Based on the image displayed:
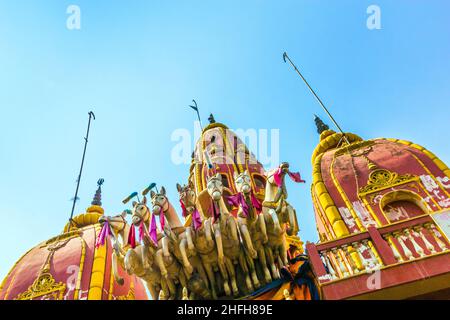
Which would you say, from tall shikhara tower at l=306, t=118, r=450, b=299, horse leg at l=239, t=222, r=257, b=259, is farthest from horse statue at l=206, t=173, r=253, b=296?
tall shikhara tower at l=306, t=118, r=450, b=299

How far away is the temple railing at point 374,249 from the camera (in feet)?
23.1

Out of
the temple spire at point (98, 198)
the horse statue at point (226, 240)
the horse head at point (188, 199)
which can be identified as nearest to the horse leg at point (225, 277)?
the horse statue at point (226, 240)

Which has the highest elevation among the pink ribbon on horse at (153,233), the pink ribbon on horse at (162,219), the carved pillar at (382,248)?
the pink ribbon on horse at (162,219)

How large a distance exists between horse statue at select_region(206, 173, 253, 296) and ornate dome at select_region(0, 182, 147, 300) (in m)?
6.51

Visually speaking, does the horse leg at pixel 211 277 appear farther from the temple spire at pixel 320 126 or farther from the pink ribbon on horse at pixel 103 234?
the temple spire at pixel 320 126

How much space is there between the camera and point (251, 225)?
9.16 meters

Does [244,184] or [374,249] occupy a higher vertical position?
[244,184]

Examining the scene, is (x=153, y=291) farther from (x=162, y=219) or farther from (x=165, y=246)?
(x=162, y=219)

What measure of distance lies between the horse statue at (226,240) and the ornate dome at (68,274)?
6515 mm

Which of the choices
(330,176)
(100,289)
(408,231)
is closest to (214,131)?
(330,176)

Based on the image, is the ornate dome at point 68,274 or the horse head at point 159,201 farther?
the ornate dome at point 68,274

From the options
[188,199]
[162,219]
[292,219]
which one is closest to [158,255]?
[162,219]

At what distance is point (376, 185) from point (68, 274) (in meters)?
12.1

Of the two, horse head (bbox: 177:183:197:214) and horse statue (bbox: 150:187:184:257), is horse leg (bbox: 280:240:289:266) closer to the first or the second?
horse head (bbox: 177:183:197:214)
